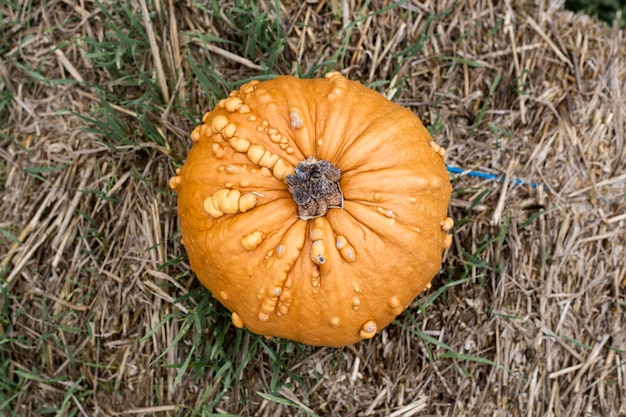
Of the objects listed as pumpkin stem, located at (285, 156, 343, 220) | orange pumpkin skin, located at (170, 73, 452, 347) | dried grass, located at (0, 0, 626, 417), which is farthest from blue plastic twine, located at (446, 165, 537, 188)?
pumpkin stem, located at (285, 156, 343, 220)

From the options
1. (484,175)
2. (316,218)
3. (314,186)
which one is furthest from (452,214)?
(314,186)

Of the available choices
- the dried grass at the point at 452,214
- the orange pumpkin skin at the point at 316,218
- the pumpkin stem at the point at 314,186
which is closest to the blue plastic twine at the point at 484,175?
the dried grass at the point at 452,214

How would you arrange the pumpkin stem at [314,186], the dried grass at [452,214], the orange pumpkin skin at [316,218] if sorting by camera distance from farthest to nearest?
the dried grass at [452,214] → the orange pumpkin skin at [316,218] → the pumpkin stem at [314,186]

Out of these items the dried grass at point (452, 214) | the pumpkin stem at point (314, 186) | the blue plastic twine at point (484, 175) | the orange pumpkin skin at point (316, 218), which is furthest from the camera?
the blue plastic twine at point (484, 175)

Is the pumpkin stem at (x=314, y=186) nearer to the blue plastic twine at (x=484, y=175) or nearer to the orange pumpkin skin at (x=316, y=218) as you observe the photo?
the orange pumpkin skin at (x=316, y=218)

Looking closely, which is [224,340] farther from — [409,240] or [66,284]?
[409,240]
